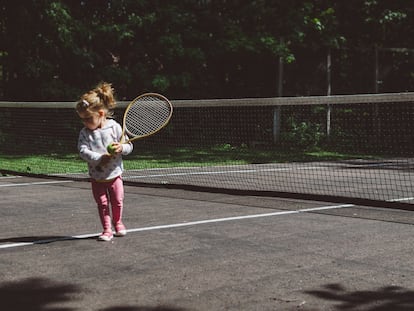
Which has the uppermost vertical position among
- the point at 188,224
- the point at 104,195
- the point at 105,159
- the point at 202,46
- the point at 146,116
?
the point at 202,46

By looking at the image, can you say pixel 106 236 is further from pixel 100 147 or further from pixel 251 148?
pixel 251 148

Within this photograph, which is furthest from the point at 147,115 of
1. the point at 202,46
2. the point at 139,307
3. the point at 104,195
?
the point at 202,46

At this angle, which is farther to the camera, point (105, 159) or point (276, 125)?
point (276, 125)

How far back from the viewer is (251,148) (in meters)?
A: 22.2

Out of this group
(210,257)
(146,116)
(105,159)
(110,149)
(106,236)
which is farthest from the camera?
(146,116)

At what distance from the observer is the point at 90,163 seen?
660 centimetres

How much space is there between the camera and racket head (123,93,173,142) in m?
7.24

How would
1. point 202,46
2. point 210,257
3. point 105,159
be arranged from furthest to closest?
point 202,46, point 105,159, point 210,257

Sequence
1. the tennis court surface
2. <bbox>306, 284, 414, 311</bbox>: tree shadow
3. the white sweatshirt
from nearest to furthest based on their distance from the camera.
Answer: <bbox>306, 284, 414, 311</bbox>: tree shadow
the tennis court surface
the white sweatshirt

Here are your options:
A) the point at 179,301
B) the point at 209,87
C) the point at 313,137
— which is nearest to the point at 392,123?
the point at 313,137

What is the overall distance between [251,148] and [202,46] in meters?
5.26

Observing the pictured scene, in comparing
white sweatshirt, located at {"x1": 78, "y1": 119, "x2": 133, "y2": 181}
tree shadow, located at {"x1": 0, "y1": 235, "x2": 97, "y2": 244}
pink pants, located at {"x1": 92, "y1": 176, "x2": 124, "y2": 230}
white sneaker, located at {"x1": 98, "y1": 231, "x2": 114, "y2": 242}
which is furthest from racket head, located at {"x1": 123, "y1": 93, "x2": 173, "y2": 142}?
tree shadow, located at {"x1": 0, "y1": 235, "x2": 97, "y2": 244}

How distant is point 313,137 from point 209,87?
18.6ft

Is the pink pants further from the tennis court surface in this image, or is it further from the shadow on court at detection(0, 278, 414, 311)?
the shadow on court at detection(0, 278, 414, 311)
